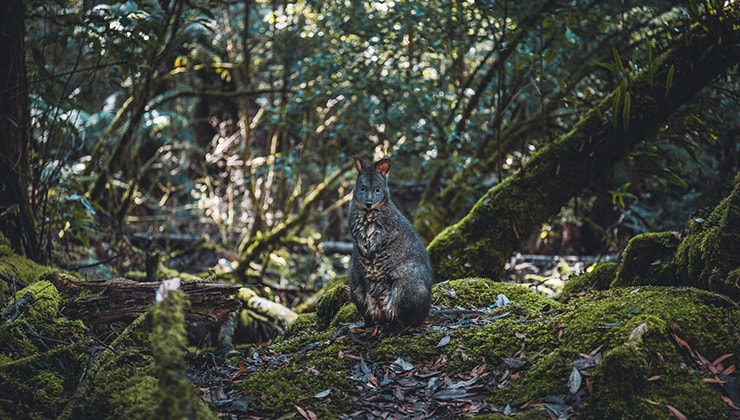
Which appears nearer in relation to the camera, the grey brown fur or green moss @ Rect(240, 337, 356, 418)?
green moss @ Rect(240, 337, 356, 418)

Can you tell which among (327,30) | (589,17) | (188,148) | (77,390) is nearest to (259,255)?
(188,148)

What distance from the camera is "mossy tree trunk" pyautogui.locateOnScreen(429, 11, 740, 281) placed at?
597 cm

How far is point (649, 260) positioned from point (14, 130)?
6568mm

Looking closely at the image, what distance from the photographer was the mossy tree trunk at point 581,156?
19.6ft

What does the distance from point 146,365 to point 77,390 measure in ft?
1.99

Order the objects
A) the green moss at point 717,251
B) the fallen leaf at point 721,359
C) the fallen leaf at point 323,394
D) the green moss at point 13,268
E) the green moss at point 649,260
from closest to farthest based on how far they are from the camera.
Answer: the fallen leaf at point 721,359 < the fallen leaf at point 323,394 < the green moss at point 717,251 < the green moss at point 13,268 < the green moss at point 649,260

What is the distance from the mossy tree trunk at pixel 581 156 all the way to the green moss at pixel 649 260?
1.47 m

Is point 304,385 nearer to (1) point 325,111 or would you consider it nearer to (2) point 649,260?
(2) point 649,260

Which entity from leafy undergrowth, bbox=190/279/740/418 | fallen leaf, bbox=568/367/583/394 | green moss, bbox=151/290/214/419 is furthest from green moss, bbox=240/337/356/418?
fallen leaf, bbox=568/367/583/394


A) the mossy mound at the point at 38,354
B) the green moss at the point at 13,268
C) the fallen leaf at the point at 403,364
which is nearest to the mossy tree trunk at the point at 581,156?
the fallen leaf at the point at 403,364

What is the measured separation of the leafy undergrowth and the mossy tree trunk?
219 cm

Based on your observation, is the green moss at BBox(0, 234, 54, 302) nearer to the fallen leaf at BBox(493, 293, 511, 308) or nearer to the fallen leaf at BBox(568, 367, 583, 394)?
the fallen leaf at BBox(493, 293, 511, 308)

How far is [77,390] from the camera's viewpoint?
339 centimetres

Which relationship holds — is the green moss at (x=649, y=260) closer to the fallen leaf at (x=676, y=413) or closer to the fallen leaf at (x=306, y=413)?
the fallen leaf at (x=676, y=413)
